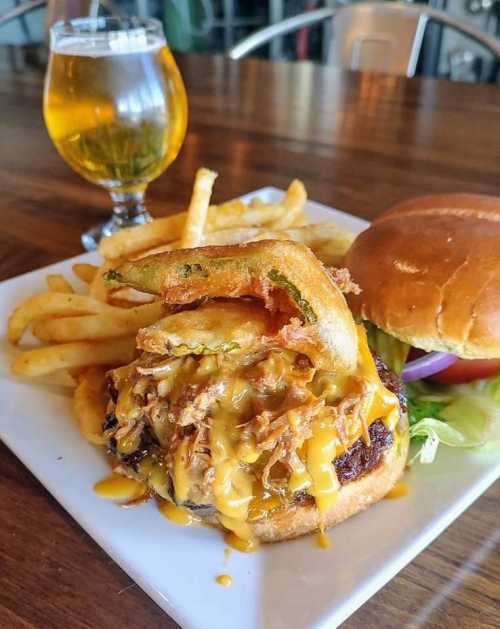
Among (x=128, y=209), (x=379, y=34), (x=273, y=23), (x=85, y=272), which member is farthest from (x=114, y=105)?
(x=273, y=23)

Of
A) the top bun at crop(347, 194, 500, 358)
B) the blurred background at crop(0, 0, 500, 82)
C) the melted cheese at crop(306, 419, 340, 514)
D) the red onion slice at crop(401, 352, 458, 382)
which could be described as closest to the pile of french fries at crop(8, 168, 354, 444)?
the top bun at crop(347, 194, 500, 358)

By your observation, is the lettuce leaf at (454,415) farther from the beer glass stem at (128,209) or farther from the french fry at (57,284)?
the beer glass stem at (128,209)

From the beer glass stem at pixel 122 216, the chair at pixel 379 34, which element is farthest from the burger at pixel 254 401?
the chair at pixel 379 34

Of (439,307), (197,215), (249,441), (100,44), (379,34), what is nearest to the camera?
(249,441)

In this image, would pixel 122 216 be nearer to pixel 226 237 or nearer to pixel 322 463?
pixel 226 237

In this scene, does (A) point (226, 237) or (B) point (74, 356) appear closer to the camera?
(B) point (74, 356)

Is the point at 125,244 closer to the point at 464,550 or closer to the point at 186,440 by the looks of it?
the point at 186,440

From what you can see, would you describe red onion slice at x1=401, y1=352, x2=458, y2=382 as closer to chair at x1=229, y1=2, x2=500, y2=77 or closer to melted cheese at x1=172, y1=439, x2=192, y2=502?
melted cheese at x1=172, y1=439, x2=192, y2=502
